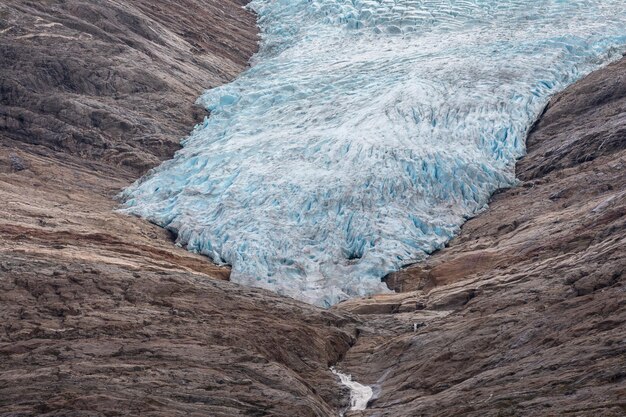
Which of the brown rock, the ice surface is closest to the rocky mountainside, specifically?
the brown rock

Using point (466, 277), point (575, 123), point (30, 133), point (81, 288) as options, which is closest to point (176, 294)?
point (81, 288)

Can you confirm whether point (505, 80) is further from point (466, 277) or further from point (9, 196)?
point (9, 196)

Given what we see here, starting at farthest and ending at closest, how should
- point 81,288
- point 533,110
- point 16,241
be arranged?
point 533,110
point 16,241
point 81,288

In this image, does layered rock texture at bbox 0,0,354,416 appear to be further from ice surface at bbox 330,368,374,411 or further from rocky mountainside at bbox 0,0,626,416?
ice surface at bbox 330,368,374,411

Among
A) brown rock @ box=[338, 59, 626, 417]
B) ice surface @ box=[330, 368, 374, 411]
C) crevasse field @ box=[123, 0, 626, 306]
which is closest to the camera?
brown rock @ box=[338, 59, 626, 417]

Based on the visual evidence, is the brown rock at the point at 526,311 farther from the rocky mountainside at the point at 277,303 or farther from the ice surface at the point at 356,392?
the ice surface at the point at 356,392

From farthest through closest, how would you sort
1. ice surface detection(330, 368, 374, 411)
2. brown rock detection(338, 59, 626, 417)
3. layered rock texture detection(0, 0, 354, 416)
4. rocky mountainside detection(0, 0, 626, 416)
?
ice surface detection(330, 368, 374, 411) → layered rock texture detection(0, 0, 354, 416) → rocky mountainside detection(0, 0, 626, 416) → brown rock detection(338, 59, 626, 417)
